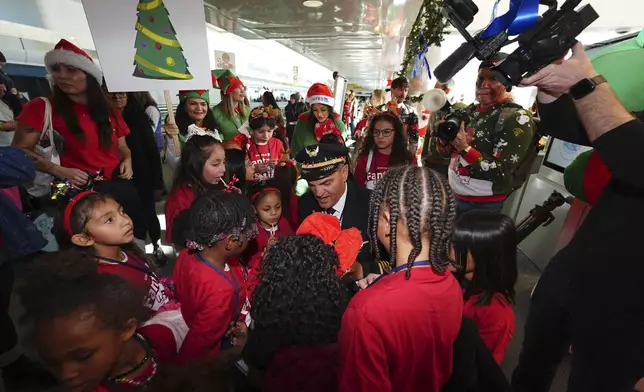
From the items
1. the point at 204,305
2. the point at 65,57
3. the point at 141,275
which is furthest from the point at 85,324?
the point at 65,57

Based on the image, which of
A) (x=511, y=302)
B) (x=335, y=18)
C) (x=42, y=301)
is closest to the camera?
(x=42, y=301)

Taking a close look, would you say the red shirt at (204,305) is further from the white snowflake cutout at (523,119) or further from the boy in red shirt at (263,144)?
the white snowflake cutout at (523,119)

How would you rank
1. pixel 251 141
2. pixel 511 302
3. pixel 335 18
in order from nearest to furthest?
pixel 511 302 < pixel 251 141 < pixel 335 18

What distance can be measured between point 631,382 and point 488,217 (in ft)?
2.52

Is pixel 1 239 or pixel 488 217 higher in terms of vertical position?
pixel 488 217

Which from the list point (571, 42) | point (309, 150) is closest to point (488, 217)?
point (571, 42)

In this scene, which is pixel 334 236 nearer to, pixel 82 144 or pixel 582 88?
pixel 582 88

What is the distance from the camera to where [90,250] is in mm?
1413

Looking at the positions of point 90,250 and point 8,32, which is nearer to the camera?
point 90,250

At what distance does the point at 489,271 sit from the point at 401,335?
853 millimetres

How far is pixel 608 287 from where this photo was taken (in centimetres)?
103

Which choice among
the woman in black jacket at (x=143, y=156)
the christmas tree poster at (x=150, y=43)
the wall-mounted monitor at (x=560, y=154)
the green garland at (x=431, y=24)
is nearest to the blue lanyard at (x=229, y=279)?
the christmas tree poster at (x=150, y=43)

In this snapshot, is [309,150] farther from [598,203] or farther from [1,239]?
[1,239]

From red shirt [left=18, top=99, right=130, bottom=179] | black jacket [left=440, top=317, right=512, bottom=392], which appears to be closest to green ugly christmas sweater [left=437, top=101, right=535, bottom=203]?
black jacket [left=440, top=317, right=512, bottom=392]
